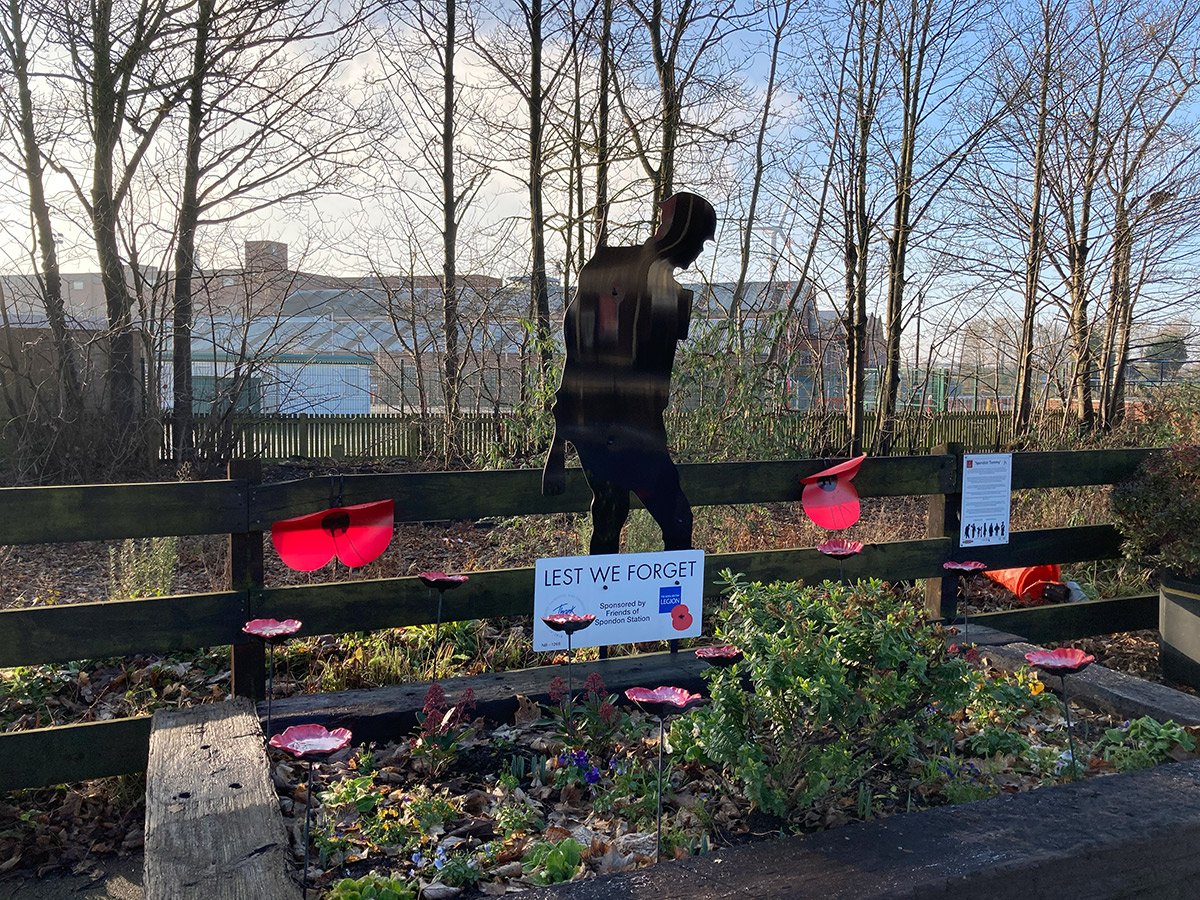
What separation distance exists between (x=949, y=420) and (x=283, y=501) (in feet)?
61.4

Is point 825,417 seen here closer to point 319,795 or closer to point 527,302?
point 527,302

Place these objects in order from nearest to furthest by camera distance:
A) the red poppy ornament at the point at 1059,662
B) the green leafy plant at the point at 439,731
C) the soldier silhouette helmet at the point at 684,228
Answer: the red poppy ornament at the point at 1059,662 < the green leafy plant at the point at 439,731 < the soldier silhouette helmet at the point at 684,228

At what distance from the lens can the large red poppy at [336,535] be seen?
375cm

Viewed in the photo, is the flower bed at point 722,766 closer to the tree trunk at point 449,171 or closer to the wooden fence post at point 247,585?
the wooden fence post at point 247,585

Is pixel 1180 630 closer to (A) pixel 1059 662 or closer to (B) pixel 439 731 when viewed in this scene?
(A) pixel 1059 662

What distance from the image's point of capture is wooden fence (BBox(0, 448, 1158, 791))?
11.4 feet

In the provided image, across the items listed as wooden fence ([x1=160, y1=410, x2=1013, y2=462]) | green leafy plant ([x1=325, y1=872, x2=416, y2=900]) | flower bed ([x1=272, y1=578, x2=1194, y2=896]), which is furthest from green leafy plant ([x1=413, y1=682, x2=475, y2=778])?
wooden fence ([x1=160, y1=410, x2=1013, y2=462])

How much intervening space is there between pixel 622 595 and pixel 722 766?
46.4 inches

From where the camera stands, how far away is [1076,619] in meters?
5.46

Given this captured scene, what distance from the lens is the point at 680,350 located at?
7.45m

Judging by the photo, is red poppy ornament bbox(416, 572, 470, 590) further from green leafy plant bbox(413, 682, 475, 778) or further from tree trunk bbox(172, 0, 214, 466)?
tree trunk bbox(172, 0, 214, 466)

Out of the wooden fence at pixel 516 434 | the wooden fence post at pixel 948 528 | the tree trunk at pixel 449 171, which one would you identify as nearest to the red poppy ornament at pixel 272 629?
the wooden fence post at pixel 948 528

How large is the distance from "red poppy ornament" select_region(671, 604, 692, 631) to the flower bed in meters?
0.77

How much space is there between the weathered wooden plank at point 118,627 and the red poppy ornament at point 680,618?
183 cm
